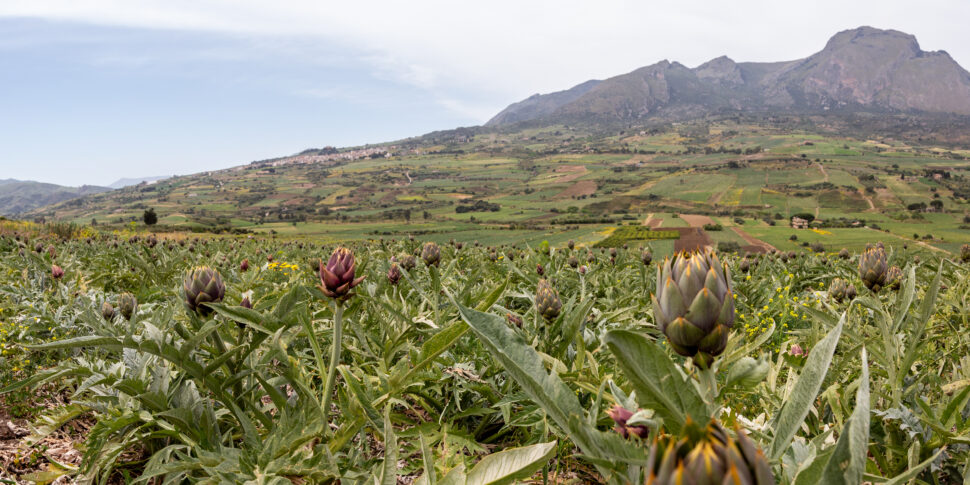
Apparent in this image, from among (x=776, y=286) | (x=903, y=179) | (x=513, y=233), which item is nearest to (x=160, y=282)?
(x=776, y=286)

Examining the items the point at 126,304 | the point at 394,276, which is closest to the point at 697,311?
the point at 394,276

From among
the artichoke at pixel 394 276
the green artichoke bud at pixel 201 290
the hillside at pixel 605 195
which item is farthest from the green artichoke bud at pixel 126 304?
the hillside at pixel 605 195

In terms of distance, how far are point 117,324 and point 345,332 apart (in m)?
1.48

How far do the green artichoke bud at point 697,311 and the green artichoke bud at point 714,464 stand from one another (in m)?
0.47

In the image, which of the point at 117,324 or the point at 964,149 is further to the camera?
the point at 964,149

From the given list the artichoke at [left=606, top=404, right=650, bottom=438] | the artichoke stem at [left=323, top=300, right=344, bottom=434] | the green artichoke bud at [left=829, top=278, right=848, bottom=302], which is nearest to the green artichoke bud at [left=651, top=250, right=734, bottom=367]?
the artichoke at [left=606, top=404, right=650, bottom=438]

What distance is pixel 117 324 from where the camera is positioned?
3.15 metres

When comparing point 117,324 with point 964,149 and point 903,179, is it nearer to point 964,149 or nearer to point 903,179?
point 903,179

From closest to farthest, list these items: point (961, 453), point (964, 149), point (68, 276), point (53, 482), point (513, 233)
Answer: point (961, 453), point (53, 482), point (68, 276), point (513, 233), point (964, 149)

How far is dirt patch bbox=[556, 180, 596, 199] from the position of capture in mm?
112062

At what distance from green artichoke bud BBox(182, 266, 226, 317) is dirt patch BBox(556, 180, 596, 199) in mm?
110348

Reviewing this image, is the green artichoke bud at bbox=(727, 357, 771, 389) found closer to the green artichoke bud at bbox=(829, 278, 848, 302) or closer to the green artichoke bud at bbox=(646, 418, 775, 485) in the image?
the green artichoke bud at bbox=(646, 418, 775, 485)

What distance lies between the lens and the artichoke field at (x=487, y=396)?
3.36 ft

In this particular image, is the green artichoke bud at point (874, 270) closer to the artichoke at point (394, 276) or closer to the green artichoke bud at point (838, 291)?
the green artichoke bud at point (838, 291)
